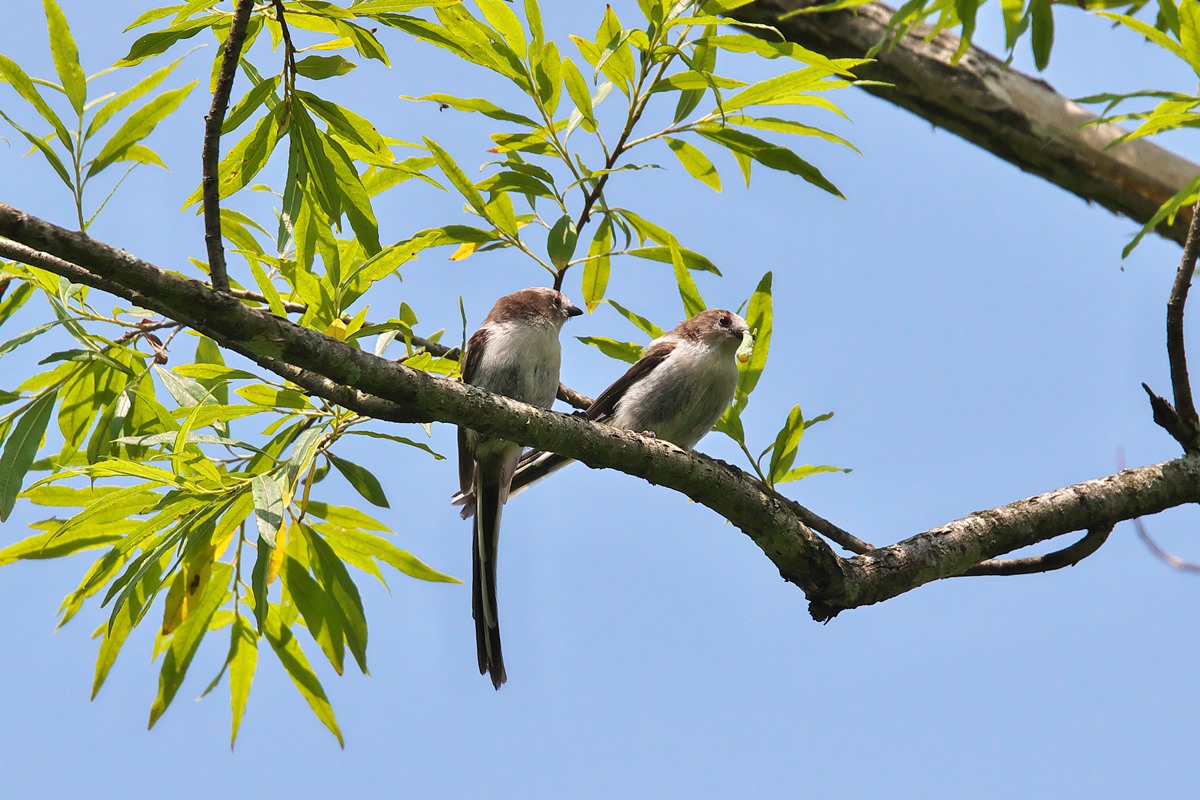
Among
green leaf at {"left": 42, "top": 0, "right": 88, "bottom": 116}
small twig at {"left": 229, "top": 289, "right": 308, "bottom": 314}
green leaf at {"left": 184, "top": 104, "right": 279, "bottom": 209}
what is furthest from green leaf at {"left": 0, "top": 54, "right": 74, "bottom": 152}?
small twig at {"left": 229, "top": 289, "right": 308, "bottom": 314}

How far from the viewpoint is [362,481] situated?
3492 millimetres

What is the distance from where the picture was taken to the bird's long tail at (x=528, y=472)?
15.3ft

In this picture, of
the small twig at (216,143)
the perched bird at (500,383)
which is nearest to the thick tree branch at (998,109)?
the perched bird at (500,383)

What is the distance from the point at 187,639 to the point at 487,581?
1.20m

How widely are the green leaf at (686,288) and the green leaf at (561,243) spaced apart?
37cm

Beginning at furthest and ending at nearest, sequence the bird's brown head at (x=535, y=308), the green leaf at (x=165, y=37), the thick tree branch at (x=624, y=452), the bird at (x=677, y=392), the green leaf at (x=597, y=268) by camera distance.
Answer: the bird's brown head at (x=535, y=308), the bird at (x=677, y=392), the green leaf at (x=597, y=268), the green leaf at (x=165, y=37), the thick tree branch at (x=624, y=452)

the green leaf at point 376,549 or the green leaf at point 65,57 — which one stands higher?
the green leaf at point 65,57

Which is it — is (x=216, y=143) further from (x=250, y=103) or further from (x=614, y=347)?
(x=614, y=347)

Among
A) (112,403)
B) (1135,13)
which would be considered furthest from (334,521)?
(1135,13)

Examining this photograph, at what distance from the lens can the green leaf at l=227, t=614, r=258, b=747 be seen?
3.89 metres

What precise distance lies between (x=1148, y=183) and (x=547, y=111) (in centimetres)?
431

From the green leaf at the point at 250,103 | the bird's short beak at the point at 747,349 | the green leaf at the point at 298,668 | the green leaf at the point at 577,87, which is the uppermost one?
the green leaf at the point at 577,87

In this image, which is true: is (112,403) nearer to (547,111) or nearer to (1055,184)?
(547,111)

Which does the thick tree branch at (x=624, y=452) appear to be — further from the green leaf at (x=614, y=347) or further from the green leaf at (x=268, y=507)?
the green leaf at (x=614, y=347)
